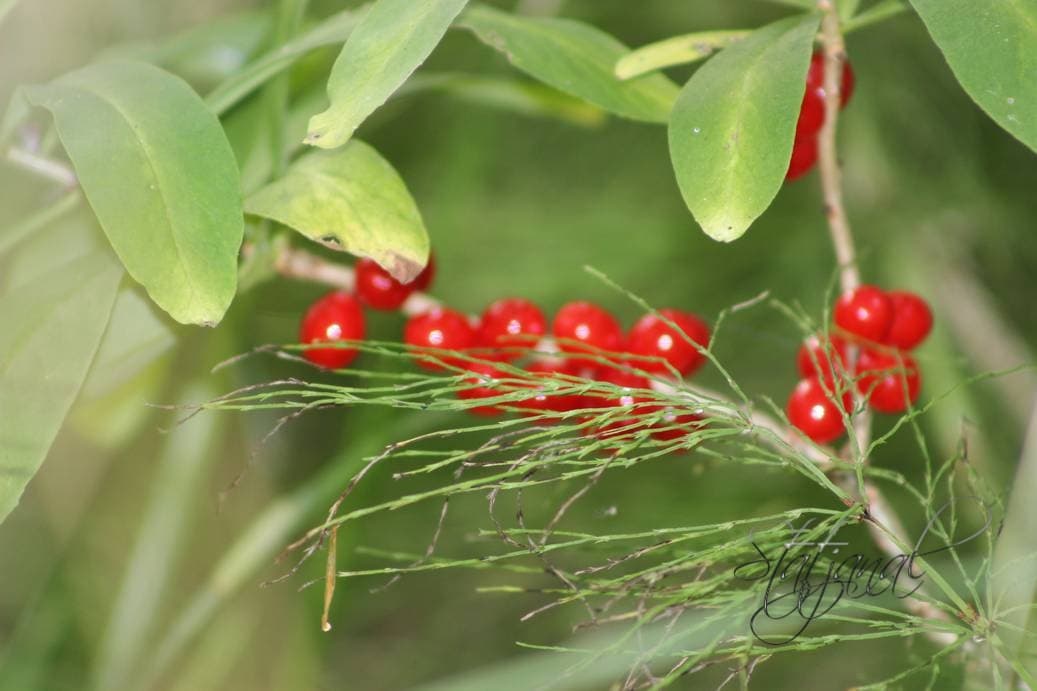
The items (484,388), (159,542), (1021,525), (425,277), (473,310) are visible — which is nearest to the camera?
(484,388)

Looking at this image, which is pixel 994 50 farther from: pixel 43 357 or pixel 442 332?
pixel 43 357

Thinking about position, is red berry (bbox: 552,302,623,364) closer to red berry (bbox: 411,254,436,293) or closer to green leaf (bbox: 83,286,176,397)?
red berry (bbox: 411,254,436,293)

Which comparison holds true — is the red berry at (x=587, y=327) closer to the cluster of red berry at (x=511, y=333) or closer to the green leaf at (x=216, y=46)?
the cluster of red berry at (x=511, y=333)

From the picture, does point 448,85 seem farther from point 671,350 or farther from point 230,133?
point 671,350

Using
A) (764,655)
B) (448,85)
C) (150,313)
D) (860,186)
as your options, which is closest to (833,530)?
(764,655)

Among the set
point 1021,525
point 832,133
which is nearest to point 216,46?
point 832,133

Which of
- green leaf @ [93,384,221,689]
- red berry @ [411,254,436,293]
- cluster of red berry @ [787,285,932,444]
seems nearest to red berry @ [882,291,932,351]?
cluster of red berry @ [787,285,932,444]

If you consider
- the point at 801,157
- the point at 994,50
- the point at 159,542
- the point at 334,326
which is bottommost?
the point at 159,542

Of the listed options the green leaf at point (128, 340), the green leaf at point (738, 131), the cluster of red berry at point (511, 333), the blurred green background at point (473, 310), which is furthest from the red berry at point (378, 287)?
the blurred green background at point (473, 310)
